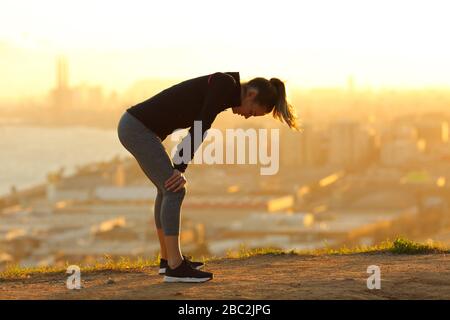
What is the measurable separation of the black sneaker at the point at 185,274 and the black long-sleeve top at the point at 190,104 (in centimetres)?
45

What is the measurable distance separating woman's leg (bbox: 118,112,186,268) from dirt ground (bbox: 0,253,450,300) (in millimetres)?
291

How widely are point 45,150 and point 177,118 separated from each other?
96.3m

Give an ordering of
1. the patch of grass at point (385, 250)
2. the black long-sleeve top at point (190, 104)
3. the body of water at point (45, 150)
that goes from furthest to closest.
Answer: the body of water at point (45, 150), the patch of grass at point (385, 250), the black long-sleeve top at point (190, 104)

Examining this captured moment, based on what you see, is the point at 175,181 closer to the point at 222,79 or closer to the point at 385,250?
the point at 222,79

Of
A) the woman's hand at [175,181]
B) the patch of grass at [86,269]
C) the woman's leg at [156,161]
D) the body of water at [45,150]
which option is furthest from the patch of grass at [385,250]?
the body of water at [45,150]

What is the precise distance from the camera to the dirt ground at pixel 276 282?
452 centimetres

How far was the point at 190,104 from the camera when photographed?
474 centimetres

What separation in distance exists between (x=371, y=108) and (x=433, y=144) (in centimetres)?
2743

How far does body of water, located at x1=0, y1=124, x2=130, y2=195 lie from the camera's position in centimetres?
7805

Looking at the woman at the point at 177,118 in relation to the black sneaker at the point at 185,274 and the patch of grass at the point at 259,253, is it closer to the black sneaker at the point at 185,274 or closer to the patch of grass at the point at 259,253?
the black sneaker at the point at 185,274

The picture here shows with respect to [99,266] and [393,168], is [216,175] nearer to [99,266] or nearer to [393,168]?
[393,168]

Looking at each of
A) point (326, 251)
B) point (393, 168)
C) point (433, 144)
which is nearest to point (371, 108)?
point (433, 144)

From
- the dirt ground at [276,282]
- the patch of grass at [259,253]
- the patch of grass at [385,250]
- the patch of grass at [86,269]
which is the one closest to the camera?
the dirt ground at [276,282]

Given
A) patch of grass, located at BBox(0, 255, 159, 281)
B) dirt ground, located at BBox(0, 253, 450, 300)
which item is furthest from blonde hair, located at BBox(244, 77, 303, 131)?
patch of grass, located at BBox(0, 255, 159, 281)
